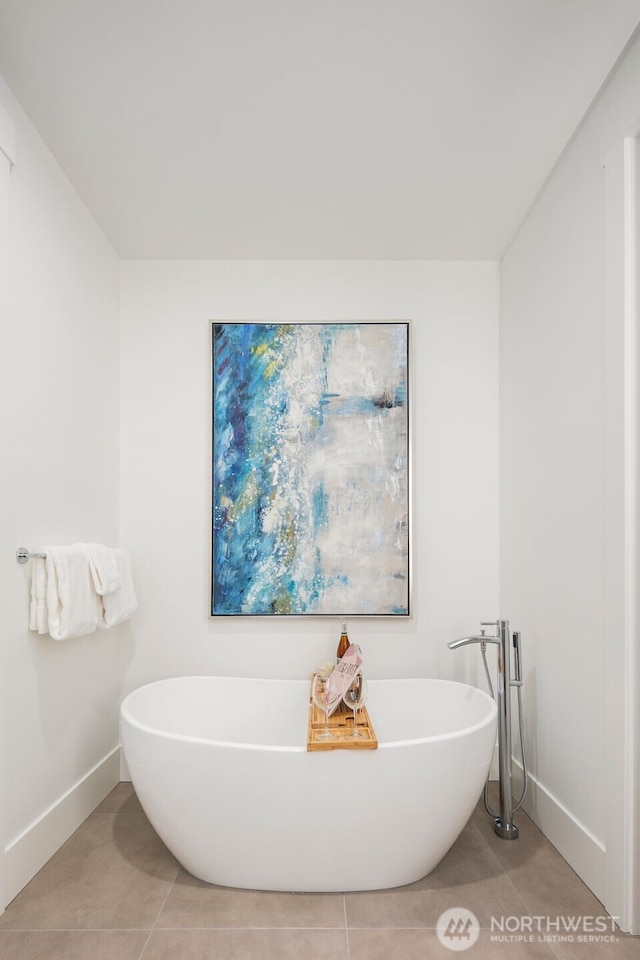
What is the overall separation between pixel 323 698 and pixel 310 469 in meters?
1.13

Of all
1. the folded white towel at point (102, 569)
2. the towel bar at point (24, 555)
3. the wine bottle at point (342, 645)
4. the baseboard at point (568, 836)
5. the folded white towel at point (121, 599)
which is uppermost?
the towel bar at point (24, 555)

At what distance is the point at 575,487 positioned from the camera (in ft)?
7.91

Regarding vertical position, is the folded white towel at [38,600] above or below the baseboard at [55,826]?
above

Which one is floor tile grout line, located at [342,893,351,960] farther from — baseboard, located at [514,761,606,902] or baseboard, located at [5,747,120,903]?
baseboard, located at [5,747,120,903]

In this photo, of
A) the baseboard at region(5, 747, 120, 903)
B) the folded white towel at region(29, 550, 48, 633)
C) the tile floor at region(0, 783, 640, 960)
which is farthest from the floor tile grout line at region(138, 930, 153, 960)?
the folded white towel at region(29, 550, 48, 633)

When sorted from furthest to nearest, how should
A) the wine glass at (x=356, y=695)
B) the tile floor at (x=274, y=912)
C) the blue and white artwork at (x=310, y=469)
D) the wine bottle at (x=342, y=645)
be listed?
the blue and white artwork at (x=310, y=469), the wine bottle at (x=342, y=645), the wine glass at (x=356, y=695), the tile floor at (x=274, y=912)

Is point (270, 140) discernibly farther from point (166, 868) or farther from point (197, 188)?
point (166, 868)

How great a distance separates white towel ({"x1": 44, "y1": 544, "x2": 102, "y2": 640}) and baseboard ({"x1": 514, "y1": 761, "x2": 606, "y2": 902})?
193cm

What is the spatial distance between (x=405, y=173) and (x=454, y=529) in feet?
5.49

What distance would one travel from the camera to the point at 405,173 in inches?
102

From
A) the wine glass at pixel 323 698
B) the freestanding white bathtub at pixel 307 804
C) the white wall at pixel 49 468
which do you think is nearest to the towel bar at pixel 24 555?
the white wall at pixel 49 468

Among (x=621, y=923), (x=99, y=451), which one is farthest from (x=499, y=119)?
(x=621, y=923)

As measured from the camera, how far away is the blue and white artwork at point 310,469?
3.27 meters

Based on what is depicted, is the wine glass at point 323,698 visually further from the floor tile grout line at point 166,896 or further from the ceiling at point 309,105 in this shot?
the ceiling at point 309,105
